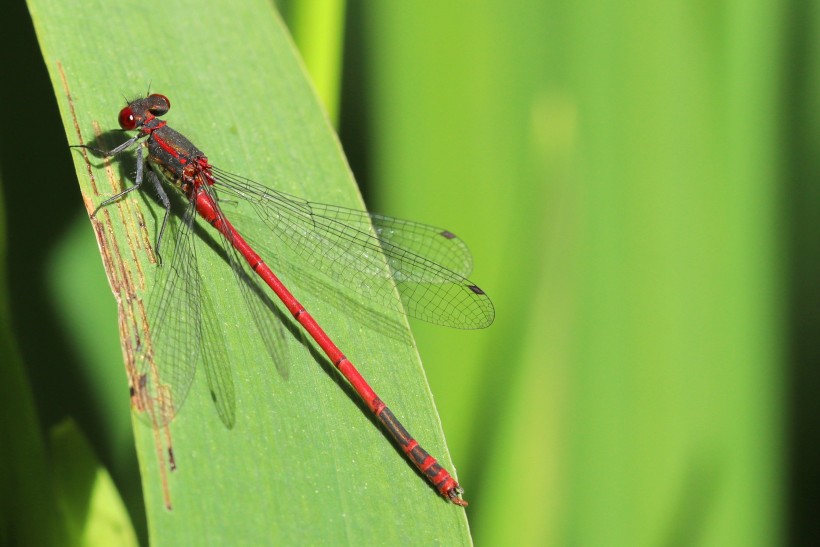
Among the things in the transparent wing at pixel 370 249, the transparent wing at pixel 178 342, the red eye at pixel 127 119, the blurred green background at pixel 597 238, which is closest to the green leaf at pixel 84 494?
the blurred green background at pixel 597 238

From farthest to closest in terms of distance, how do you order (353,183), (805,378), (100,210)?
(805,378), (353,183), (100,210)

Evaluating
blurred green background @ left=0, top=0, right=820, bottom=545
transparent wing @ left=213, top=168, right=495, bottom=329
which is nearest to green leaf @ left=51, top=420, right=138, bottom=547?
blurred green background @ left=0, top=0, right=820, bottom=545

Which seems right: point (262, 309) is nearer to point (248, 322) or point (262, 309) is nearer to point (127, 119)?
point (248, 322)

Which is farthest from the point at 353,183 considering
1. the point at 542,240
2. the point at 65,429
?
the point at 65,429

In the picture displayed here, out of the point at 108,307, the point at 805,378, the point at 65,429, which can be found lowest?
the point at 65,429

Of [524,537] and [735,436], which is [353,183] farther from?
[735,436]

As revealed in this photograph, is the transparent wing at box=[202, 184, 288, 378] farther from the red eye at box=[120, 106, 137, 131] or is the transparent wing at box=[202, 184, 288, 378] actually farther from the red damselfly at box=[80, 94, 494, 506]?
the red eye at box=[120, 106, 137, 131]

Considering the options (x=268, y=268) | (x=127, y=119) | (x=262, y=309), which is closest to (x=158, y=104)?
(x=127, y=119)
